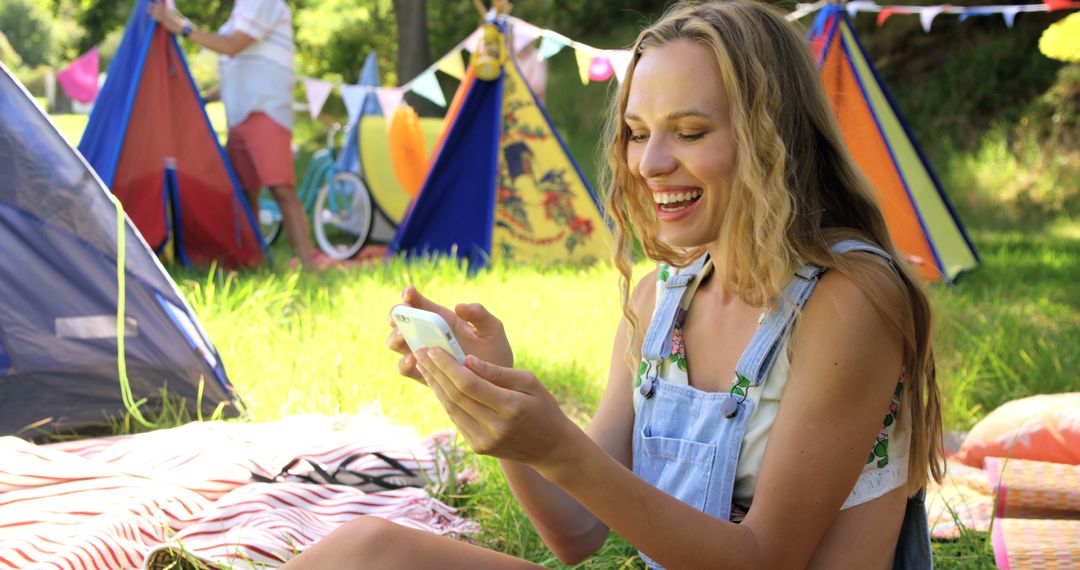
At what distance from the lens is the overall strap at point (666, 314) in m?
1.47

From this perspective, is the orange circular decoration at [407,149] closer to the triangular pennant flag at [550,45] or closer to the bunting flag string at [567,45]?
the bunting flag string at [567,45]

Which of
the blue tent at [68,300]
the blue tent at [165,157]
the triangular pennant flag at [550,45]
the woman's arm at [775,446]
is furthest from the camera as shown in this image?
the triangular pennant flag at [550,45]

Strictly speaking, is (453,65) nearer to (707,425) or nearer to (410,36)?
(707,425)

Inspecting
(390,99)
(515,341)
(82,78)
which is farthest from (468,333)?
(82,78)

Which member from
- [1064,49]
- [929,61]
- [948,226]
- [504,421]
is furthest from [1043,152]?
[504,421]

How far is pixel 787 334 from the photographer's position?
4.29ft

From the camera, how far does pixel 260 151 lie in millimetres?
5137

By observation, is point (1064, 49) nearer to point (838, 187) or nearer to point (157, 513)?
point (838, 187)

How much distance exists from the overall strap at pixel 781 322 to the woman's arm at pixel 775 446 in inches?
0.7

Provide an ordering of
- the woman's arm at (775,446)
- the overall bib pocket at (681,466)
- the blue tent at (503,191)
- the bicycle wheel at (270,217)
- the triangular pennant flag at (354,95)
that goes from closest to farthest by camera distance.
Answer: the woman's arm at (775,446)
the overall bib pocket at (681,466)
the blue tent at (503,191)
the triangular pennant flag at (354,95)
the bicycle wheel at (270,217)

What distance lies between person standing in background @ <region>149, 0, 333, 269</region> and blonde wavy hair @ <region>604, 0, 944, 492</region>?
3.92 m

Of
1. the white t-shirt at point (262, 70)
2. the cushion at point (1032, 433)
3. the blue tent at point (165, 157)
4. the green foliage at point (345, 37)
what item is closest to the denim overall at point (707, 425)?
the cushion at point (1032, 433)

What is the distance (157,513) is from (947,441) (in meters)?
2.14

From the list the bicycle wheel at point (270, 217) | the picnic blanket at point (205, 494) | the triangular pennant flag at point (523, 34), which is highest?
the triangular pennant flag at point (523, 34)
